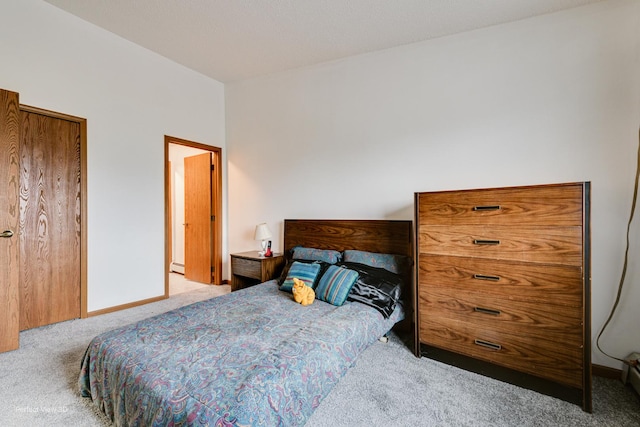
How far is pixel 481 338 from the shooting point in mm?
1981

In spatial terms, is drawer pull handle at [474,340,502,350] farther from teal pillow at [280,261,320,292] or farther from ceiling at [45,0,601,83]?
ceiling at [45,0,601,83]

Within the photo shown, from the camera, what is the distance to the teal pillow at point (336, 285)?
7.52 ft

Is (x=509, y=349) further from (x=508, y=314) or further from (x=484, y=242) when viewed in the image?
(x=484, y=242)

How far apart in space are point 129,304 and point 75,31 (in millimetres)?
2967

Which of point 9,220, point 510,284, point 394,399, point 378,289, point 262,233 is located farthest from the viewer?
point 262,233

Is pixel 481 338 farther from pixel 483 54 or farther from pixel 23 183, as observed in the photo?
pixel 23 183

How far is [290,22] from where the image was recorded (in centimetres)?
265

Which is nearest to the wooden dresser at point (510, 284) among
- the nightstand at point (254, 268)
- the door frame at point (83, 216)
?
the nightstand at point (254, 268)

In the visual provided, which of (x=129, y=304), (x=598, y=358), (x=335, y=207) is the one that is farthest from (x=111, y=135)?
(x=598, y=358)

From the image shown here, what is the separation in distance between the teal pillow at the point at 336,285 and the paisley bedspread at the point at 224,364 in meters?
0.21

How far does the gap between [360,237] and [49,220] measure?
3127 millimetres

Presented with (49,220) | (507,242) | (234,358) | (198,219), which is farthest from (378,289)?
(198,219)

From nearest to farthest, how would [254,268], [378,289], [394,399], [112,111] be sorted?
[394,399], [378,289], [112,111], [254,268]

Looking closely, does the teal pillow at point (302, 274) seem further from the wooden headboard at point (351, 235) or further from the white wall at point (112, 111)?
the white wall at point (112, 111)
